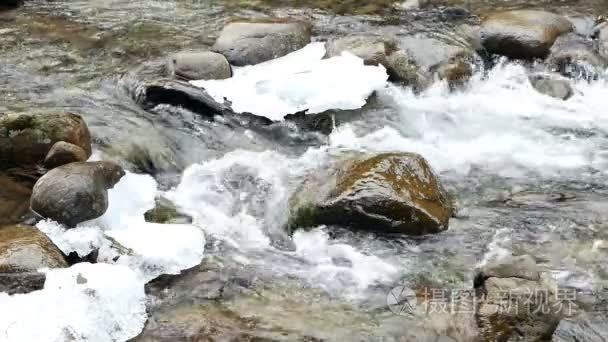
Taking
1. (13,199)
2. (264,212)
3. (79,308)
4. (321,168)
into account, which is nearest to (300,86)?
(321,168)

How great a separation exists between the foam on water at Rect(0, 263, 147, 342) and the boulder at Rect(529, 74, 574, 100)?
207 inches

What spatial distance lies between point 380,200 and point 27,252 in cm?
255

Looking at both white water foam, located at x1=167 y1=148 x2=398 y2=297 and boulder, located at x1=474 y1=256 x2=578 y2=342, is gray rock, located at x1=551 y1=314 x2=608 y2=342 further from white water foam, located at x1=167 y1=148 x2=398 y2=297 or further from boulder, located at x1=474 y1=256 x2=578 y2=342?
white water foam, located at x1=167 y1=148 x2=398 y2=297

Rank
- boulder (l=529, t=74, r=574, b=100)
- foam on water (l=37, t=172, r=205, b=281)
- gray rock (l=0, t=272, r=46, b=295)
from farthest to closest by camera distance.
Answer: boulder (l=529, t=74, r=574, b=100) < foam on water (l=37, t=172, r=205, b=281) < gray rock (l=0, t=272, r=46, b=295)

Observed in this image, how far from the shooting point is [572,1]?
9.81 metres

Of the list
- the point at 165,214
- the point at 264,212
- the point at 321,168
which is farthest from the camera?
the point at 321,168

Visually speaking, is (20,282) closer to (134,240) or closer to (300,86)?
(134,240)

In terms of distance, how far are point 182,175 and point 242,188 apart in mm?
627

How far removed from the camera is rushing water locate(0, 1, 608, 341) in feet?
15.3

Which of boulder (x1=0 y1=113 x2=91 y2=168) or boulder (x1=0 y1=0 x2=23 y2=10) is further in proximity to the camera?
boulder (x1=0 y1=0 x2=23 y2=10)

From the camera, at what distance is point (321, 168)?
617 centimetres

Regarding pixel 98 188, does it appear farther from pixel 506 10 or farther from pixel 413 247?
pixel 506 10

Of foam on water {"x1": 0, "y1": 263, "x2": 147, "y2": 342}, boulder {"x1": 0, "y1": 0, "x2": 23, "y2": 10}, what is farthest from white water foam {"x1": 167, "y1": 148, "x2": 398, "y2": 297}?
boulder {"x1": 0, "y1": 0, "x2": 23, "y2": 10}

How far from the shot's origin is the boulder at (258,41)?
811 centimetres
